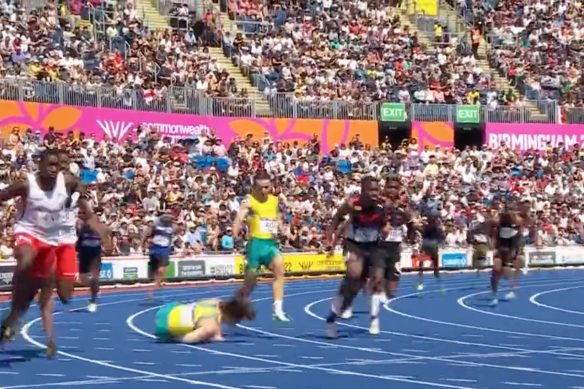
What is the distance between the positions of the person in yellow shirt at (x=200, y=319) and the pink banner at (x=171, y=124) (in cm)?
1842

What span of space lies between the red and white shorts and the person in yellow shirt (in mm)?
2205

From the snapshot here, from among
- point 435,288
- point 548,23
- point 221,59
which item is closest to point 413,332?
point 435,288

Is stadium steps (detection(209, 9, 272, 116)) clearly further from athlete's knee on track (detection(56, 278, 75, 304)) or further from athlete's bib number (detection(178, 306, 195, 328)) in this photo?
athlete's knee on track (detection(56, 278, 75, 304))

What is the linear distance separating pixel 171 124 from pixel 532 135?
15.7 meters

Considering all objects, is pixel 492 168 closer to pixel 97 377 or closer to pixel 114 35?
pixel 114 35

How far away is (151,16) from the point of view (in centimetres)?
4425

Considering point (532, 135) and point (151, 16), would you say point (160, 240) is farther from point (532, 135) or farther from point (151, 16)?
point (532, 135)

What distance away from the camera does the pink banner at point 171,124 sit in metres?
35.9

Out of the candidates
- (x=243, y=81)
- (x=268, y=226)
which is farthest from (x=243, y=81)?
(x=268, y=226)

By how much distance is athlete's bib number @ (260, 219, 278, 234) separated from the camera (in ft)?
65.8

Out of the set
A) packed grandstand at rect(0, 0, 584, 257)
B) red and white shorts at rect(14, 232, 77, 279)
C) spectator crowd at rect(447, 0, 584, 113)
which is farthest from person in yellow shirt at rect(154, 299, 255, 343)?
spectator crowd at rect(447, 0, 584, 113)

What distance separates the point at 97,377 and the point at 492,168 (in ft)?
113

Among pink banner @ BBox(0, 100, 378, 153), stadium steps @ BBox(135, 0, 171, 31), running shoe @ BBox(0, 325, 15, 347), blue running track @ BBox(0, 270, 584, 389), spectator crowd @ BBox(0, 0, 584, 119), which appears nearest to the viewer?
blue running track @ BBox(0, 270, 584, 389)

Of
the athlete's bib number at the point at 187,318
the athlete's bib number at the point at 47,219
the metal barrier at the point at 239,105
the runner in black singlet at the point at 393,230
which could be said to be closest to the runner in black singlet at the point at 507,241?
the runner in black singlet at the point at 393,230
